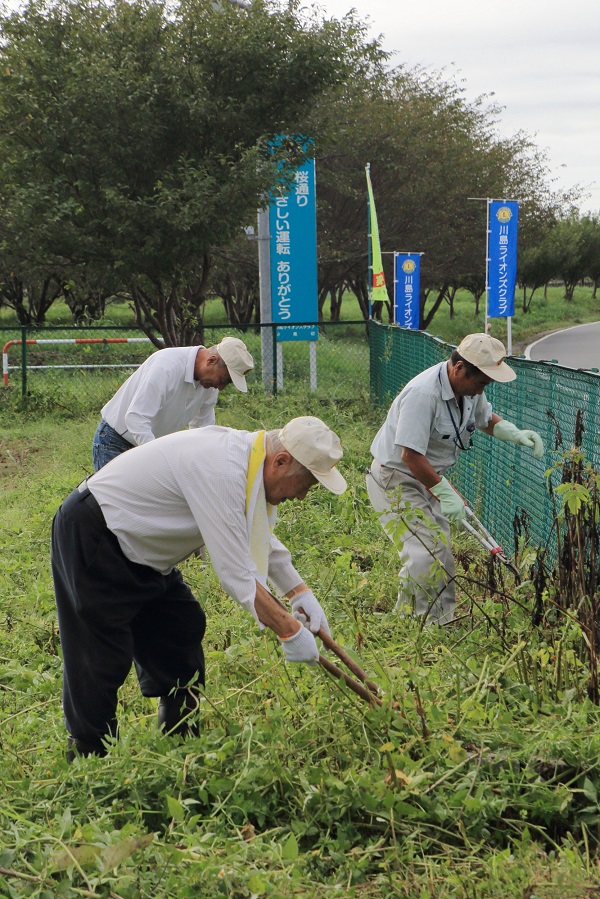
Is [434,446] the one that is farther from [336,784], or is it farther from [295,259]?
[295,259]

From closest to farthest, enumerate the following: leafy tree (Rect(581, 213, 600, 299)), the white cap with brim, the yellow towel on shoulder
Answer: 1. the yellow towel on shoulder
2. the white cap with brim
3. leafy tree (Rect(581, 213, 600, 299))

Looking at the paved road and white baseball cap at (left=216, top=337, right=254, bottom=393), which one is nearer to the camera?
white baseball cap at (left=216, top=337, right=254, bottom=393)

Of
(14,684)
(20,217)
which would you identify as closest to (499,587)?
(14,684)

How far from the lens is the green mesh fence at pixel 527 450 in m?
4.80

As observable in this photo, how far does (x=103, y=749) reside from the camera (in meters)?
3.59

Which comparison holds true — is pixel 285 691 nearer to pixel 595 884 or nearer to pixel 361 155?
pixel 595 884

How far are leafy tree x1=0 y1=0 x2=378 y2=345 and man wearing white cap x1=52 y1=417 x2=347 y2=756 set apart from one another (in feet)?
27.9

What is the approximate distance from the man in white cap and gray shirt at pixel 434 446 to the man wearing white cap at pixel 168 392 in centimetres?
106

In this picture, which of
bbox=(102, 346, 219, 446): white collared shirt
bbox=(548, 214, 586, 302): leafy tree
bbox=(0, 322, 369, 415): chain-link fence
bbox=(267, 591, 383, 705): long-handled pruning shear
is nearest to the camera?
bbox=(267, 591, 383, 705): long-handled pruning shear

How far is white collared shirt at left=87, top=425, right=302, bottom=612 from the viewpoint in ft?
10.3

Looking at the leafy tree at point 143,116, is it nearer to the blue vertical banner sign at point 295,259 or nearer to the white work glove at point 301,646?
the blue vertical banner sign at point 295,259

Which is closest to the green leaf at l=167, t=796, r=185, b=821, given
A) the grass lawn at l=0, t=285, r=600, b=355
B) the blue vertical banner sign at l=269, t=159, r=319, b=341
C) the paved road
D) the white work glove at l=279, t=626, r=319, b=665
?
the white work glove at l=279, t=626, r=319, b=665

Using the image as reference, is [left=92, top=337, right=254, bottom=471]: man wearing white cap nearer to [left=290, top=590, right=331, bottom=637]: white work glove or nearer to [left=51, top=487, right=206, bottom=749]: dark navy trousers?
[left=51, top=487, right=206, bottom=749]: dark navy trousers

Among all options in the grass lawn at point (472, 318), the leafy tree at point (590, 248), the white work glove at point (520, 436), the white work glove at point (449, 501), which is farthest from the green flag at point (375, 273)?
the leafy tree at point (590, 248)
